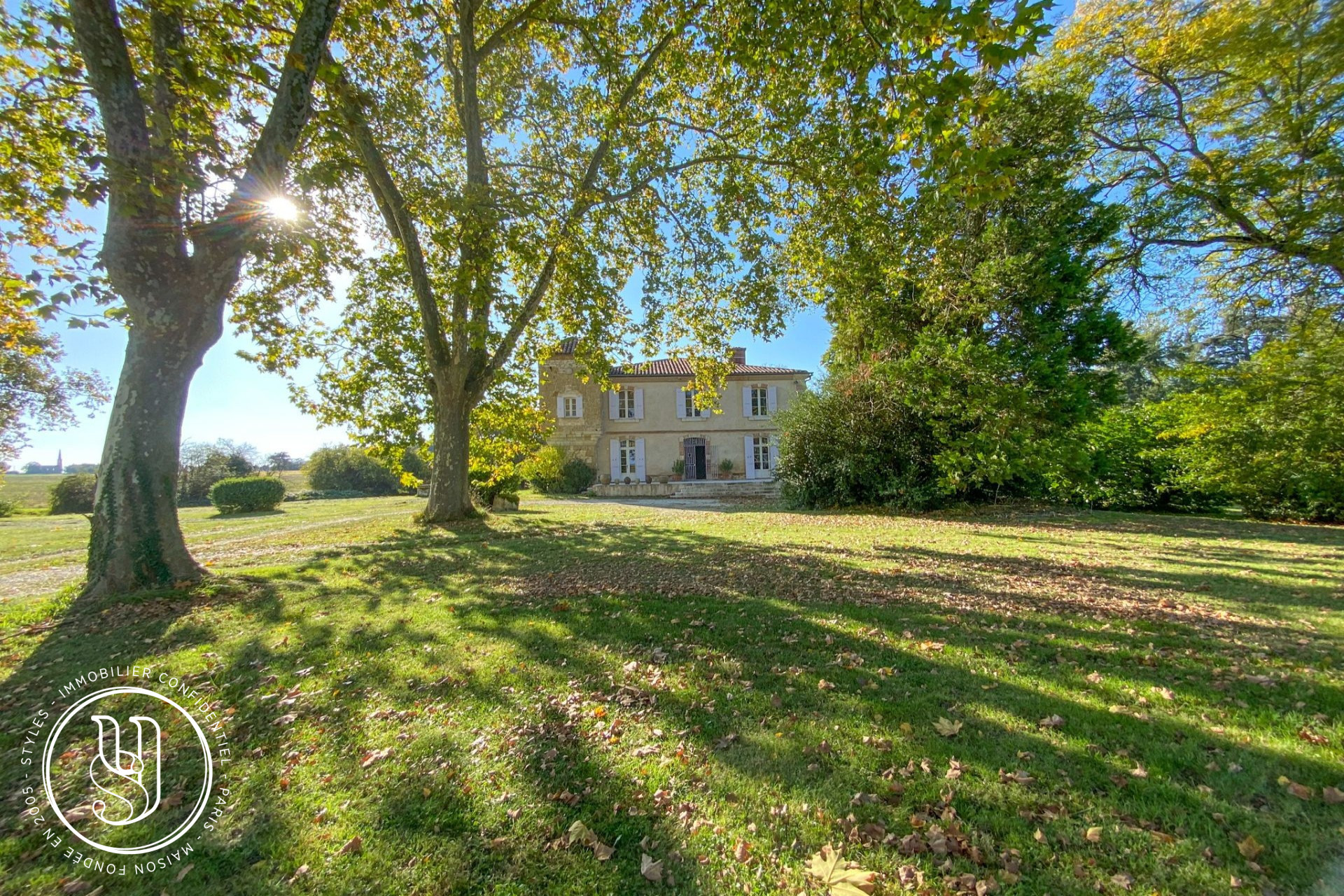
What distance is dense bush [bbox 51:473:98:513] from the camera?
19031mm

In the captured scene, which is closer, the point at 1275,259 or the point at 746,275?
the point at 1275,259

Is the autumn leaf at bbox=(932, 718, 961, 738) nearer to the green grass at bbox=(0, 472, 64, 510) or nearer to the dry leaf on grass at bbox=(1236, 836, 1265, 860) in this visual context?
the dry leaf on grass at bbox=(1236, 836, 1265, 860)

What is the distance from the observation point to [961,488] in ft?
37.5

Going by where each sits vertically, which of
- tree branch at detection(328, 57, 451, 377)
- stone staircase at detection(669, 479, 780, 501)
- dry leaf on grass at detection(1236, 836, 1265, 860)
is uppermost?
tree branch at detection(328, 57, 451, 377)

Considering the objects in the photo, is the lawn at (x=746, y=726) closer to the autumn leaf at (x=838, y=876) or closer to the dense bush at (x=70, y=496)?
the autumn leaf at (x=838, y=876)

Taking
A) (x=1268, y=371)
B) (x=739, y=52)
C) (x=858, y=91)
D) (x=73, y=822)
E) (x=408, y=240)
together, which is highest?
(x=739, y=52)

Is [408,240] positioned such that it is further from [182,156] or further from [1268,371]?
[1268,371]

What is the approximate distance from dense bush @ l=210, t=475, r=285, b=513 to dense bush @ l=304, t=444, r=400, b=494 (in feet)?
29.5

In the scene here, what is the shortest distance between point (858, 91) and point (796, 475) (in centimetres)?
956

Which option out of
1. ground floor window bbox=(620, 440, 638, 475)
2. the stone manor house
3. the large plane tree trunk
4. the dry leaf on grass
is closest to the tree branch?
the large plane tree trunk

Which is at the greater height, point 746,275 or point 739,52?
point 739,52

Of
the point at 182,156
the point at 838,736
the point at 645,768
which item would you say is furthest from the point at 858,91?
the point at 182,156

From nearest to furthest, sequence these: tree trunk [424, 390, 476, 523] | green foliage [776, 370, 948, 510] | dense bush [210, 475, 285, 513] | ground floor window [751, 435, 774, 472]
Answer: tree trunk [424, 390, 476, 523]
green foliage [776, 370, 948, 510]
dense bush [210, 475, 285, 513]
ground floor window [751, 435, 774, 472]

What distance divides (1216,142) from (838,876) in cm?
1452
